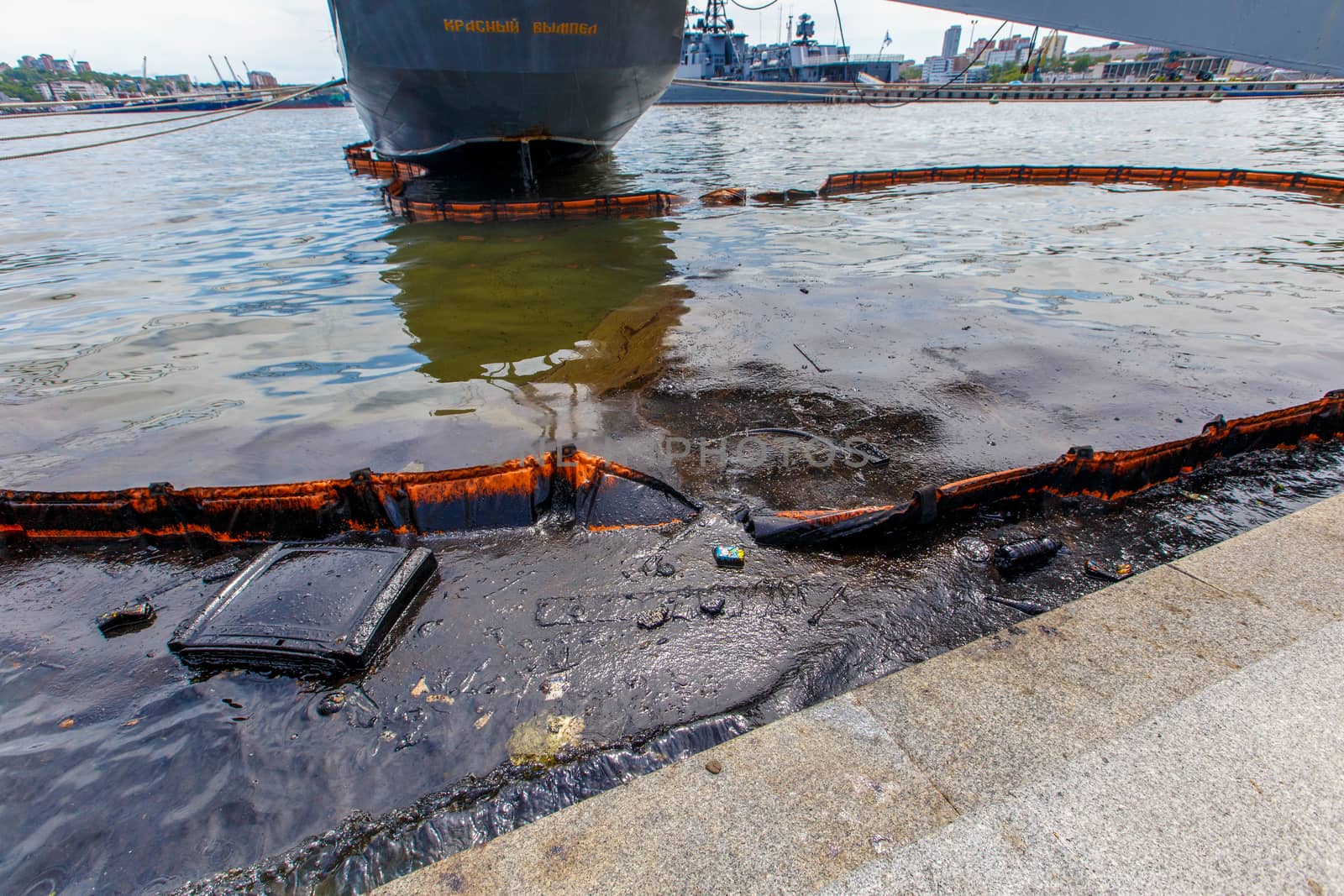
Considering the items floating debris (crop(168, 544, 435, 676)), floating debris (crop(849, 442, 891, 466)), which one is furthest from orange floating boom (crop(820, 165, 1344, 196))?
floating debris (crop(168, 544, 435, 676))

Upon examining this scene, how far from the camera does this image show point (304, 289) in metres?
8.76

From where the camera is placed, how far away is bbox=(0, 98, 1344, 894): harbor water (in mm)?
2367

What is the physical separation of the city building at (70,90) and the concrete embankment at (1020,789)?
456 ft

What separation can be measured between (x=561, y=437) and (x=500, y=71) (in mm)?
11231

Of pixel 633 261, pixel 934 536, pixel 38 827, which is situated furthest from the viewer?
pixel 633 261

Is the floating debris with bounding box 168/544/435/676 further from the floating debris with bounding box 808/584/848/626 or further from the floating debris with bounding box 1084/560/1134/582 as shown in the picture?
the floating debris with bounding box 1084/560/1134/582

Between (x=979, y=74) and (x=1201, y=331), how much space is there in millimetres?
115952

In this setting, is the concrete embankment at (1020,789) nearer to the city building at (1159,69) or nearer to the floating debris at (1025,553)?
the floating debris at (1025,553)

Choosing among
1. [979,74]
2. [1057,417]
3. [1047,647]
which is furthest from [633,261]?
[979,74]

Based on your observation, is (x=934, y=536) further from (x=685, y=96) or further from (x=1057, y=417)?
(x=685, y=96)

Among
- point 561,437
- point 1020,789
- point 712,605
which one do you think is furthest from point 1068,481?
point 561,437

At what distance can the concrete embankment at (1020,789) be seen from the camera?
5.51 feet

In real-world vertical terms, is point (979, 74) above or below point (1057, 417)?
above

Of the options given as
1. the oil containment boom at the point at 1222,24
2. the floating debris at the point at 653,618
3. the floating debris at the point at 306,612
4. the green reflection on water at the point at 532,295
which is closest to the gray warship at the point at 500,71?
the green reflection on water at the point at 532,295
